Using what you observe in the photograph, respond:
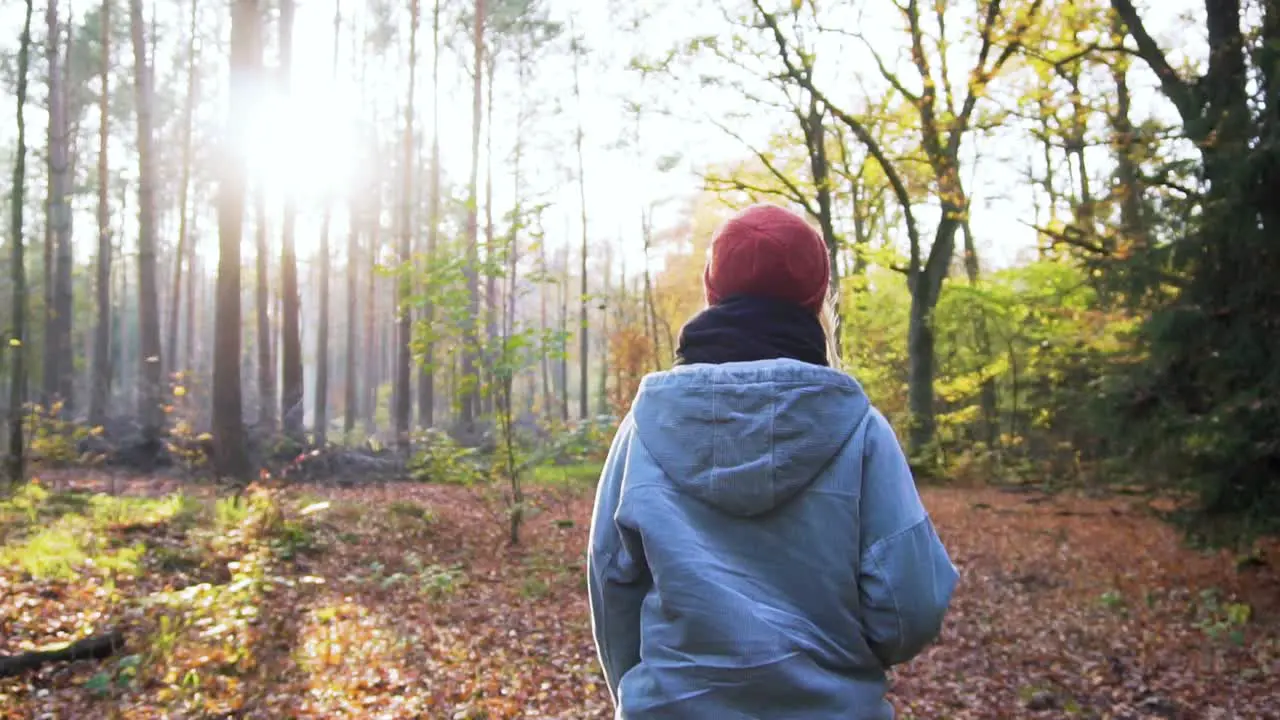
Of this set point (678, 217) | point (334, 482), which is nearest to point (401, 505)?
point (334, 482)

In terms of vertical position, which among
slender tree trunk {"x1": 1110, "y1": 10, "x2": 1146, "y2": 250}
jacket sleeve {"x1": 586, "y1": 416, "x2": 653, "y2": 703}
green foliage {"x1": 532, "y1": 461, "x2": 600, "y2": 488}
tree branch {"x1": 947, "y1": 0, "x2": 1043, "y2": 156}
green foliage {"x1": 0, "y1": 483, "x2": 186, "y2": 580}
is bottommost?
green foliage {"x1": 532, "y1": 461, "x2": 600, "y2": 488}

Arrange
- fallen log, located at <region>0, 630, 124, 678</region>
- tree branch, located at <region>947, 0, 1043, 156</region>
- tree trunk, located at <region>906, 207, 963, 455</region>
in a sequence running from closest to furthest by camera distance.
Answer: fallen log, located at <region>0, 630, 124, 678</region> < tree branch, located at <region>947, 0, 1043, 156</region> < tree trunk, located at <region>906, 207, 963, 455</region>

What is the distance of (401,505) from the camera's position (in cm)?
1262

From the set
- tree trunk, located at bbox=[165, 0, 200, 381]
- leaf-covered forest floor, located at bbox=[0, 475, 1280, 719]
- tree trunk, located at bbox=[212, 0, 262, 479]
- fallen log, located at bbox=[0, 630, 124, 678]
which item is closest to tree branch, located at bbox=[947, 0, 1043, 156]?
leaf-covered forest floor, located at bbox=[0, 475, 1280, 719]

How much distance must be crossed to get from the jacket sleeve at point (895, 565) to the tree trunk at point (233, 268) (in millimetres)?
12266

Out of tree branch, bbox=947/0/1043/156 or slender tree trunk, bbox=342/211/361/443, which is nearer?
tree branch, bbox=947/0/1043/156

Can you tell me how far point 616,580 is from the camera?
1849 millimetres

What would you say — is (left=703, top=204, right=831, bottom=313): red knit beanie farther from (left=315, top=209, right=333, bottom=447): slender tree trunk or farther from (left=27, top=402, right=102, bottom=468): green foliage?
(left=315, top=209, right=333, bottom=447): slender tree trunk

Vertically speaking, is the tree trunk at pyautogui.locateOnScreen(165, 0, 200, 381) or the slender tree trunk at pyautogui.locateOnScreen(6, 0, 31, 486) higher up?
the tree trunk at pyautogui.locateOnScreen(165, 0, 200, 381)

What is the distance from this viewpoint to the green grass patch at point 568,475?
17094mm

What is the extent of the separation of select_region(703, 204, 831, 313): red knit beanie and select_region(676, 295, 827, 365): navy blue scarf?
0.03 metres

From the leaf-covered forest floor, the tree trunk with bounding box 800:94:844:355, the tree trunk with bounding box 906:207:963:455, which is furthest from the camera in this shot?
the tree trunk with bounding box 800:94:844:355

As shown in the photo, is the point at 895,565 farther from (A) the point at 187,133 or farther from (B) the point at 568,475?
(A) the point at 187,133

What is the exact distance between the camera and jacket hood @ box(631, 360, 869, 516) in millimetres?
1690
